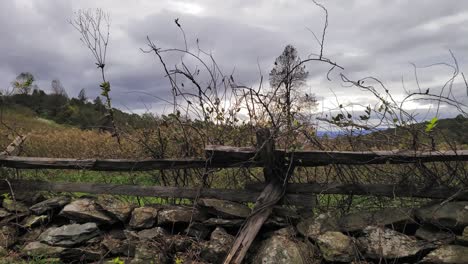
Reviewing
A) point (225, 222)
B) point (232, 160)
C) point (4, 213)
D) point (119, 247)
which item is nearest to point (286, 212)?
point (225, 222)

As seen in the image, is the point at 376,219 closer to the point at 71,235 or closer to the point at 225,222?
the point at 225,222

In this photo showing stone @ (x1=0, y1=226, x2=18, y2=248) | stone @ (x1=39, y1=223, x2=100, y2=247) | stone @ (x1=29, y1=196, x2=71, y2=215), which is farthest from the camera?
stone @ (x1=29, y1=196, x2=71, y2=215)

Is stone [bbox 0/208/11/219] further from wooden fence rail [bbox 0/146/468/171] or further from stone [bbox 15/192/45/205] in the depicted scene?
wooden fence rail [bbox 0/146/468/171]

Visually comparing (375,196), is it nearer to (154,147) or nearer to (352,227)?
(352,227)

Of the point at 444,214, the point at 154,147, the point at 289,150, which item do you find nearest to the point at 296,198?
the point at 289,150

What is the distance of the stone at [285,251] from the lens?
3365mm

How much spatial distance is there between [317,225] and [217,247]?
3.16ft

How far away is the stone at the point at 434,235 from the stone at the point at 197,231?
1958 mm

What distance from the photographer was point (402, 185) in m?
3.66

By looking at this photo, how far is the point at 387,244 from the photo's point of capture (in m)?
3.29

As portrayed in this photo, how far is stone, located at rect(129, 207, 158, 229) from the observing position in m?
4.05

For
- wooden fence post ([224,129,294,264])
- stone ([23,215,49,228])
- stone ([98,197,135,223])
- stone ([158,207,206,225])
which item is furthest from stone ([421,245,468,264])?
stone ([23,215,49,228])

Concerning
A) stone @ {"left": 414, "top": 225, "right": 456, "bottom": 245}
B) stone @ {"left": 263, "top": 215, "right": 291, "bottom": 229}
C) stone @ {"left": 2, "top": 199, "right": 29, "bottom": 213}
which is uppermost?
stone @ {"left": 414, "top": 225, "right": 456, "bottom": 245}

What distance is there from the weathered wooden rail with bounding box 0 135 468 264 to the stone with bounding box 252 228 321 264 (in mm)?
152
